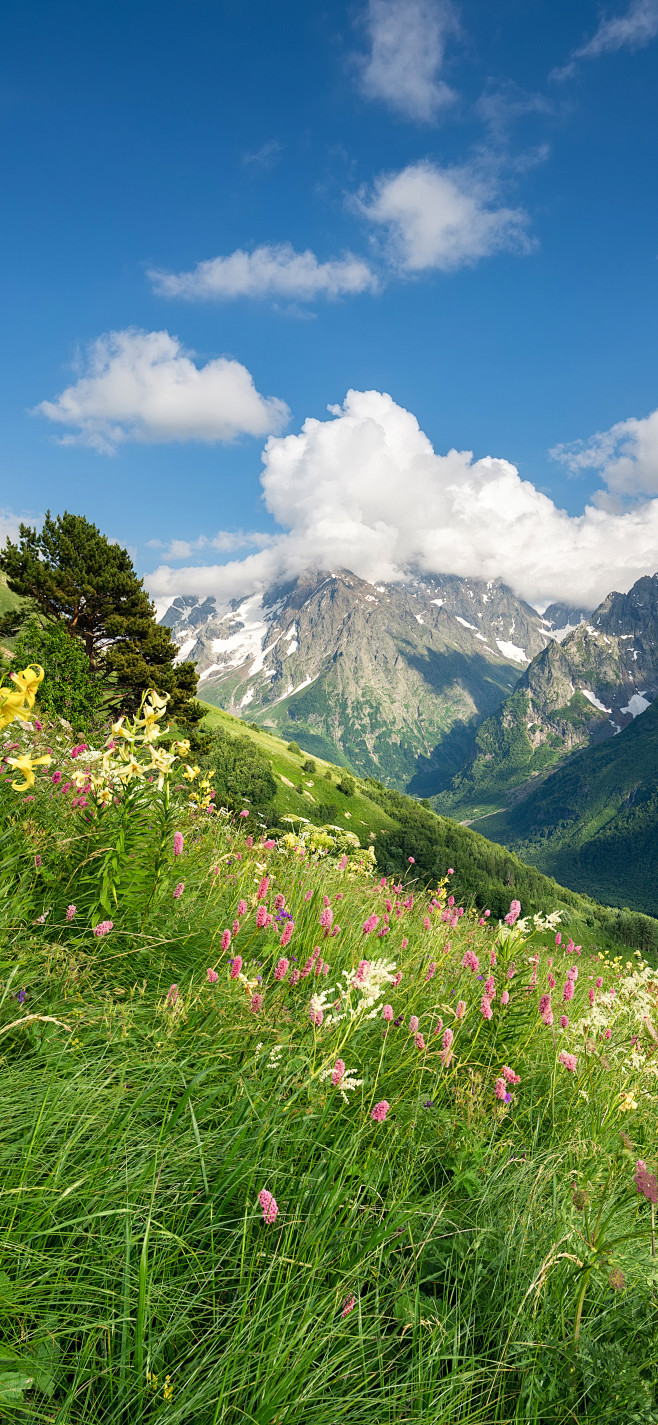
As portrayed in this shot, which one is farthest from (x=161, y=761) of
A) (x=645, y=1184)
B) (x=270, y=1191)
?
(x=645, y=1184)

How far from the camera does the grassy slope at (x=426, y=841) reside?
11038cm

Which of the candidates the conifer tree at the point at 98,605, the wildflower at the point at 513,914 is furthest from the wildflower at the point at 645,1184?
the conifer tree at the point at 98,605

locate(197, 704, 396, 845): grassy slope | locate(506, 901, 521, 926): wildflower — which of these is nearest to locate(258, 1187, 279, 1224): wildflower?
locate(506, 901, 521, 926): wildflower

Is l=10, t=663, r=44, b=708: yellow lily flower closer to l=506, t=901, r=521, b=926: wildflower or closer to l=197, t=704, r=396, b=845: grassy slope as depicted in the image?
l=506, t=901, r=521, b=926: wildflower

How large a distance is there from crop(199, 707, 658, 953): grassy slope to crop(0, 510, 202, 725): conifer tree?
6665 centimetres

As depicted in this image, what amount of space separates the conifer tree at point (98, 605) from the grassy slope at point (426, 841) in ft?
219

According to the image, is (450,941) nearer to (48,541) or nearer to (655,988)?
(655,988)

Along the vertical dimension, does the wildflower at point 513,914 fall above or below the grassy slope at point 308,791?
above

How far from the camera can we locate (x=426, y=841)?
136 meters

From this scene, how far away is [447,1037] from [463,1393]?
5.28 feet

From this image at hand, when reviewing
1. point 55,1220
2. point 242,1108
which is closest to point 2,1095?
point 55,1220

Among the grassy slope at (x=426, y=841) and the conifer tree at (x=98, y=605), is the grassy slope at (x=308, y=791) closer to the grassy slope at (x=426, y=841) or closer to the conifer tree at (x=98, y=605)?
the grassy slope at (x=426, y=841)

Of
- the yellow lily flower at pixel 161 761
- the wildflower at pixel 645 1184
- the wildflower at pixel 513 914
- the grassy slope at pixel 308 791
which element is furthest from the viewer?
the grassy slope at pixel 308 791

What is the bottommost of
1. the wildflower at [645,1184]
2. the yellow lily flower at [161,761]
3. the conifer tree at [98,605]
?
the wildflower at [645,1184]
